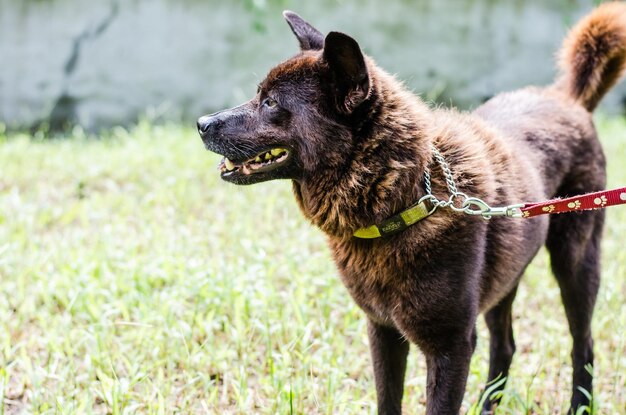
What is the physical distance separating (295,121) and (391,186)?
0.42 metres

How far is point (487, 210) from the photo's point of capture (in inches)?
91.8

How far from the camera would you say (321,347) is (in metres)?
3.43

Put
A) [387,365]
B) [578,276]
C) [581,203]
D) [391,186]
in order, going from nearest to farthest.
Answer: [581,203]
[391,186]
[387,365]
[578,276]

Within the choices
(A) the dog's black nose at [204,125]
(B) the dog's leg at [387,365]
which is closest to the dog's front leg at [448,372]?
(B) the dog's leg at [387,365]

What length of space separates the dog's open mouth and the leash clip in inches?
25.8

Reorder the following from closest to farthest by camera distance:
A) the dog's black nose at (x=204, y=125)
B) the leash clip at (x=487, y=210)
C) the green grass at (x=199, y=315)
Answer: the leash clip at (x=487, y=210)
the dog's black nose at (x=204, y=125)
the green grass at (x=199, y=315)

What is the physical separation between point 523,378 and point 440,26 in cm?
562

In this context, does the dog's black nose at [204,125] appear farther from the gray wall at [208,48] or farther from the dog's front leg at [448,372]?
the gray wall at [208,48]

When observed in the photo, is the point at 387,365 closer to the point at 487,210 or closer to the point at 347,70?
the point at 487,210

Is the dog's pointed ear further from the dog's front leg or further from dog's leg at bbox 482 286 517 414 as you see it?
dog's leg at bbox 482 286 517 414

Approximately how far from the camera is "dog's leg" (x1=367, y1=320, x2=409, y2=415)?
2674 mm

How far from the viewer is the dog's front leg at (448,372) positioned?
237 centimetres

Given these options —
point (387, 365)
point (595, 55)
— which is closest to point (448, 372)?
point (387, 365)

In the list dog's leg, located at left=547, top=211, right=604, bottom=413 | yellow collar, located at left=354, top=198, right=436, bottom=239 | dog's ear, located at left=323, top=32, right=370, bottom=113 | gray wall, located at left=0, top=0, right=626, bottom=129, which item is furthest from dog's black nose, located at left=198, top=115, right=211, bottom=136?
gray wall, located at left=0, top=0, right=626, bottom=129
